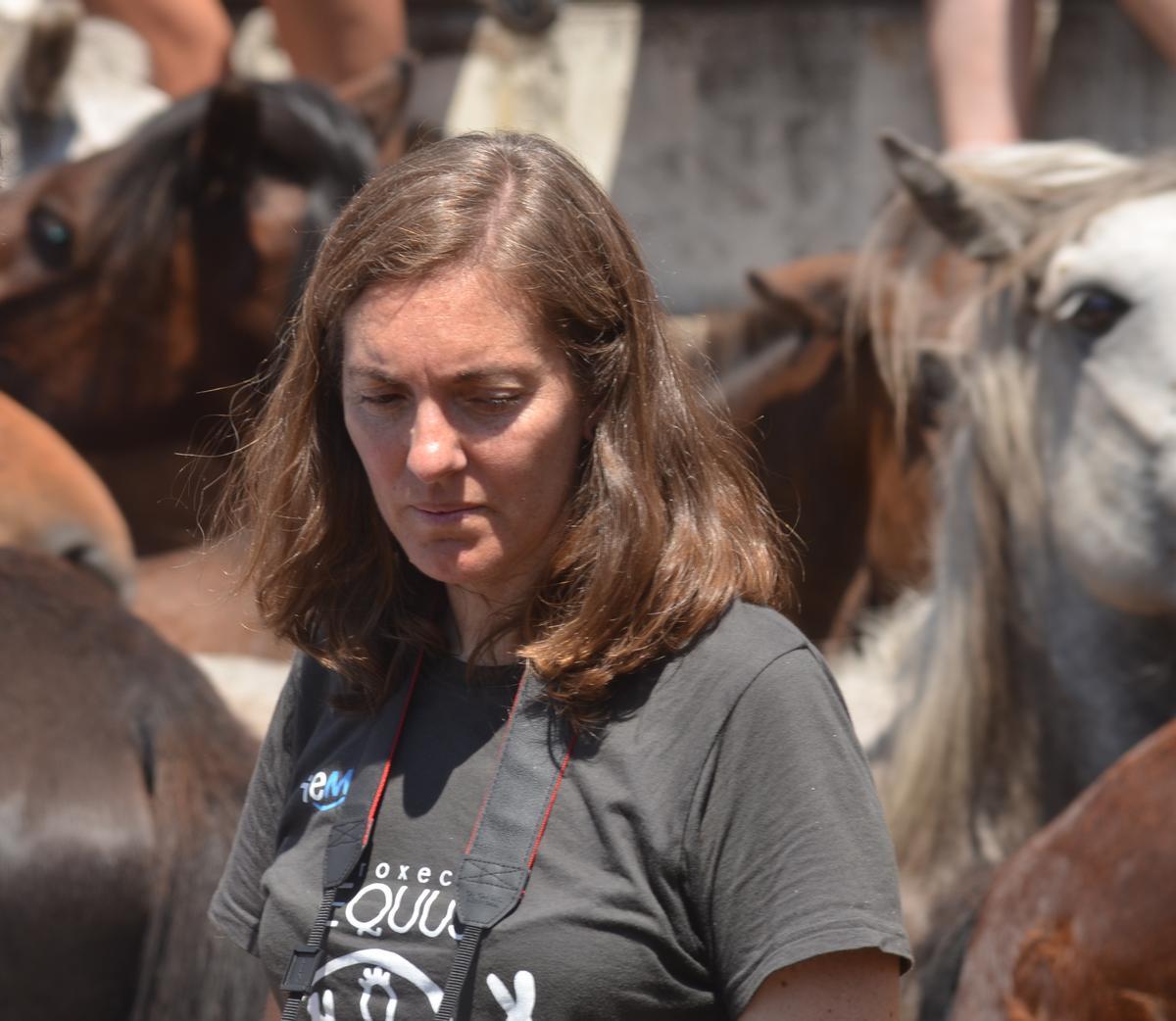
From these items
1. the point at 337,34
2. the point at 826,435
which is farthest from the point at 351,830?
the point at 337,34

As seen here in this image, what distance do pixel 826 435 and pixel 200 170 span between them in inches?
57.9

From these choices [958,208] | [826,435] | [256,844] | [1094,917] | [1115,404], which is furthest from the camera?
[826,435]

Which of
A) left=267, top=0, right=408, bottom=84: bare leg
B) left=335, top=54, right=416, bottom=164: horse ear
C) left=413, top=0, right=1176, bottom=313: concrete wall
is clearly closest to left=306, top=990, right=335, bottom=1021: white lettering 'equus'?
left=335, top=54, right=416, bottom=164: horse ear

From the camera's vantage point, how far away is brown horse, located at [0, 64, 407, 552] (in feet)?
11.1

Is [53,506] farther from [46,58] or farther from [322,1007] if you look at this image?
[46,58]

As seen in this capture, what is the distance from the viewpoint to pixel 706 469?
4.09ft

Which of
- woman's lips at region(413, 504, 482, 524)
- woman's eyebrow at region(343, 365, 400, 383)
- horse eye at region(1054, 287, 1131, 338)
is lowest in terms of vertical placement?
horse eye at region(1054, 287, 1131, 338)

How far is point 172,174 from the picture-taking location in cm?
340

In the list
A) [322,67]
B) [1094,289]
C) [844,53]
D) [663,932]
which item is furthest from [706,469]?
[844,53]

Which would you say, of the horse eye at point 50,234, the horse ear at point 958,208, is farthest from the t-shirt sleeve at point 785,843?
the horse eye at point 50,234

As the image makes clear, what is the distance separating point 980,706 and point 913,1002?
0.44m

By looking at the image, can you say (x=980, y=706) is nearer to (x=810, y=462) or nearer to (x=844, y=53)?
(x=810, y=462)

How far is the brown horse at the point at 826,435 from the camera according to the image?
2.99 meters

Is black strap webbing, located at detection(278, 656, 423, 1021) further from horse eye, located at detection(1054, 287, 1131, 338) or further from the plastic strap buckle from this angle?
horse eye, located at detection(1054, 287, 1131, 338)
